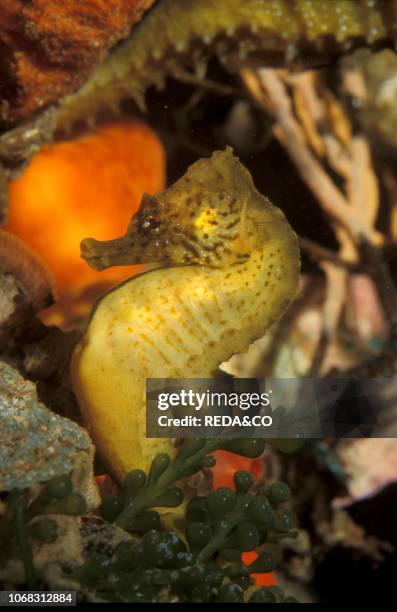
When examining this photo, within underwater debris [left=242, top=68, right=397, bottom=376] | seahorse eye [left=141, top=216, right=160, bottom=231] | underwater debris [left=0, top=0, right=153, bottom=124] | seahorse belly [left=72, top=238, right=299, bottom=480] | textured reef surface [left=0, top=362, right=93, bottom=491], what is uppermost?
underwater debris [left=0, top=0, right=153, bottom=124]

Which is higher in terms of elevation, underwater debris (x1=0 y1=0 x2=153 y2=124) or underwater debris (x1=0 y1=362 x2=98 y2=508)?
underwater debris (x1=0 y1=0 x2=153 y2=124)

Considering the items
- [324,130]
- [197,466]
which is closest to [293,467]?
[197,466]

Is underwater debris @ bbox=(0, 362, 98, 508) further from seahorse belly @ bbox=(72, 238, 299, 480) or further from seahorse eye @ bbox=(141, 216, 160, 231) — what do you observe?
seahorse eye @ bbox=(141, 216, 160, 231)

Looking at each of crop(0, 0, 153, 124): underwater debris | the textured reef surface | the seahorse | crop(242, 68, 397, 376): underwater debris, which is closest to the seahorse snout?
the textured reef surface

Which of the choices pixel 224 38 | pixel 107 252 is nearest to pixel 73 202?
pixel 107 252

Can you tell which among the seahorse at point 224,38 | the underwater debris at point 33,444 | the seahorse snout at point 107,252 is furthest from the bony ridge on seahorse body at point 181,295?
the seahorse at point 224,38

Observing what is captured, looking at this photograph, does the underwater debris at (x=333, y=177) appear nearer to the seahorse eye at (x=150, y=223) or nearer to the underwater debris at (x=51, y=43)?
the underwater debris at (x=51, y=43)
